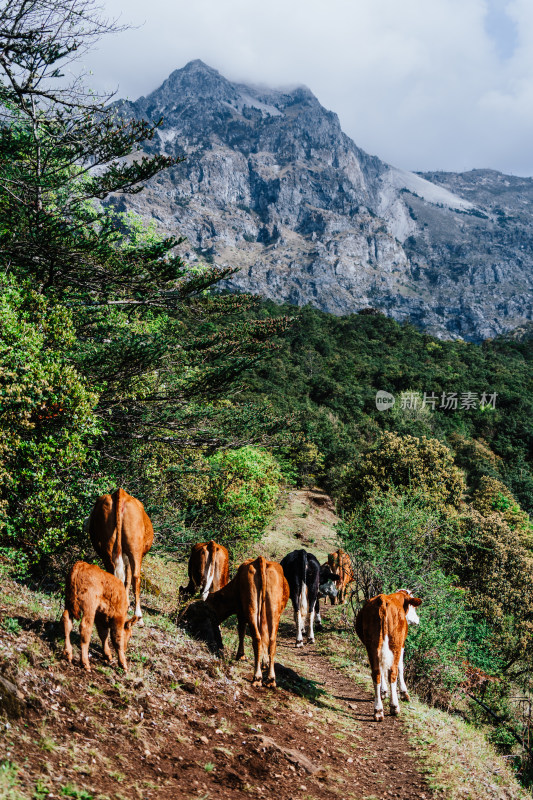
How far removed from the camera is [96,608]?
5414 mm

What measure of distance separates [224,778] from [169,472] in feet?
33.0

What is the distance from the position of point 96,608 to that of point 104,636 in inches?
18.8

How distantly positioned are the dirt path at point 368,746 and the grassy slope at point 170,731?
0.42 ft

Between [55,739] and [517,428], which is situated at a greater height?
[517,428]

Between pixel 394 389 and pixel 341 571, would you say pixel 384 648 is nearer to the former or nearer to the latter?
pixel 341 571

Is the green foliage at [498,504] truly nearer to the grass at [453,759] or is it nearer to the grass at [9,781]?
the grass at [453,759]

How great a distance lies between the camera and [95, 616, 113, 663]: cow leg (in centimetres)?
557

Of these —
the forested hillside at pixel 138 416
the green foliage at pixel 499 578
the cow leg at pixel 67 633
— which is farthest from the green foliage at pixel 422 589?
the cow leg at pixel 67 633

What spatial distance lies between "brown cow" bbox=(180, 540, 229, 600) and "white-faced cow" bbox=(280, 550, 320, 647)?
4.98 ft

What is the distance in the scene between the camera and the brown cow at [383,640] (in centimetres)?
776

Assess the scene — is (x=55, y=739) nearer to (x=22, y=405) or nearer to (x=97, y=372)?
(x=22, y=405)

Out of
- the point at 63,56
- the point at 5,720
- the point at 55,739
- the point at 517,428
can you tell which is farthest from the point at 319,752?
the point at 517,428

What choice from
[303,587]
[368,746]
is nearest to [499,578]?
[303,587]

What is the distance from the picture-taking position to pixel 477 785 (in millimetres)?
6242
